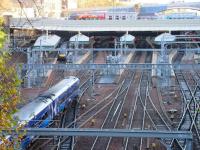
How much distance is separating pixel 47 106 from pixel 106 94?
30.3ft

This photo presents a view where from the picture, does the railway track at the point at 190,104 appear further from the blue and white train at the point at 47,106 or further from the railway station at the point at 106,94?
the blue and white train at the point at 47,106

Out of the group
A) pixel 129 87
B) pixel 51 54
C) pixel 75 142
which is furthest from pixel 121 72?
pixel 75 142

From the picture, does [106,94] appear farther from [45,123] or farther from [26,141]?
[26,141]

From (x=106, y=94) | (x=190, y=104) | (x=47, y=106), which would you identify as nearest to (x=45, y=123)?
(x=47, y=106)

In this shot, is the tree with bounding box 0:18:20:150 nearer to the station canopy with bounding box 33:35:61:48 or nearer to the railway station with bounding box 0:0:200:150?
the railway station with bounding box 0:0:200:150

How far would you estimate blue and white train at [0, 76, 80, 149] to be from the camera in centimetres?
1475

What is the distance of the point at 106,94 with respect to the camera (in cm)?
2622

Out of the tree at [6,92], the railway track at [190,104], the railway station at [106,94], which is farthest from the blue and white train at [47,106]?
the tree at [6,92]

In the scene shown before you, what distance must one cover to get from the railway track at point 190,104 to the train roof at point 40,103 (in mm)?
5013

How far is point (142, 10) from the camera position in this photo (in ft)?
258

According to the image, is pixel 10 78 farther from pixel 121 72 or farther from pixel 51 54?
pixel 51 54

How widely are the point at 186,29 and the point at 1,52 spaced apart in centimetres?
3969

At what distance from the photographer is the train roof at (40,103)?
15006 millimetres

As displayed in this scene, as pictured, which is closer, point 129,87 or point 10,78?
point 10,78
